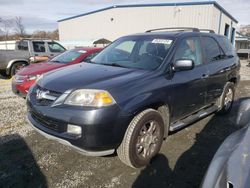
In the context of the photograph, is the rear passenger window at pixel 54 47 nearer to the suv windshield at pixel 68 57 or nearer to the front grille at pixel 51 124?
the suv windshield at pixel 68 57

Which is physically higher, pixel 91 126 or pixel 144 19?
pixel 144 19

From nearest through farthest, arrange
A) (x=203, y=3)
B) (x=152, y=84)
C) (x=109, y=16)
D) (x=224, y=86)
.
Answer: (x=152, y=84) → (x=224, y=86) → (x=203, y=3) → (x=109, y=16)

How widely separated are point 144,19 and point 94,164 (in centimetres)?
2336

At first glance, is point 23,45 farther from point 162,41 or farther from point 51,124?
point 51,124

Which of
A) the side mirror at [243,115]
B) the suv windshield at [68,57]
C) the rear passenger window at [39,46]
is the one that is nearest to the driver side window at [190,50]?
the side mirror at [243,115]

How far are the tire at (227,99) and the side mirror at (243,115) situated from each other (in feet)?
8.48

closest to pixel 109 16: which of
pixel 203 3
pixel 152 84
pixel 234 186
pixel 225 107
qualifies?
pixel 203 3

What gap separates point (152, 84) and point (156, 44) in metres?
1.01

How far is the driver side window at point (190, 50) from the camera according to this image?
3.91 meters

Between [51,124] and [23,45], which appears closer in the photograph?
[51,124]

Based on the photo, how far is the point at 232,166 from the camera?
1.66m

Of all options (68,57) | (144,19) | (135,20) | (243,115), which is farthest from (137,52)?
(135,20)

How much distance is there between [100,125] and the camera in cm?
275

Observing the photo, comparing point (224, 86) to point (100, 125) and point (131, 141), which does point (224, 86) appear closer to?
point (131, 141)
